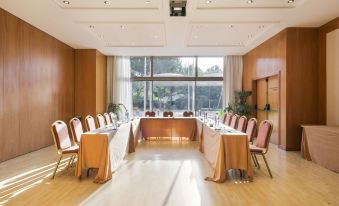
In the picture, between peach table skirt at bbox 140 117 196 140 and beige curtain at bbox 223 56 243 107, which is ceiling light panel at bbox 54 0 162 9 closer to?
peach table skirt at bbox 140 117 196 140

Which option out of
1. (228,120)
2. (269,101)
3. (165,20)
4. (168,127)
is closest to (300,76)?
(269,101)

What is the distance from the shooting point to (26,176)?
458cm

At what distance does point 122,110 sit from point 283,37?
278 inches

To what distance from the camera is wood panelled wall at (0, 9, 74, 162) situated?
5.81 meters

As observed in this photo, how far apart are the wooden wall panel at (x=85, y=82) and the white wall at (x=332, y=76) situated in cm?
764

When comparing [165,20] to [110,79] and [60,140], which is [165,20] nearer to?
[60,140]

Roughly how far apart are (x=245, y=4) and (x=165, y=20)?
2.00m

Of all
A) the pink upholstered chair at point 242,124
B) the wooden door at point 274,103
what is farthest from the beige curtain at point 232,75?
the pink upholstered chair at point 242,124

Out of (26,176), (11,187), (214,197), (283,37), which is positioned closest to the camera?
(214,197)

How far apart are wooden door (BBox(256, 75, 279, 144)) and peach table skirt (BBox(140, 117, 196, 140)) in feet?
8.22

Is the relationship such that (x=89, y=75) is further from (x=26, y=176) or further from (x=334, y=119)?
(x=334, y=119)

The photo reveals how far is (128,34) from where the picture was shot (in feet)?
25.5

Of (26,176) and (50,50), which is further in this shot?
(50,50)

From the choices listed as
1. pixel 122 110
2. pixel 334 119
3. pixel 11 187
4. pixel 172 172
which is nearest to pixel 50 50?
pixel 122 110
